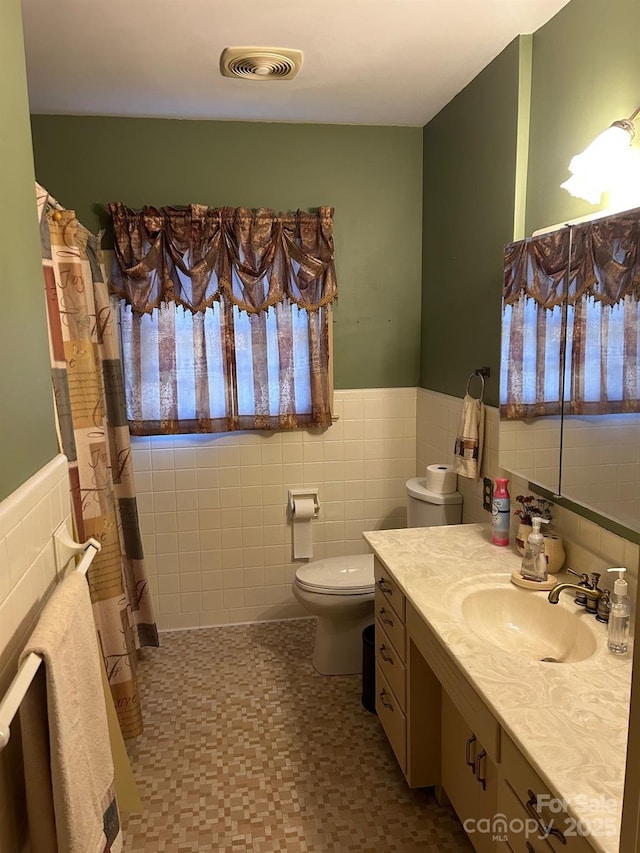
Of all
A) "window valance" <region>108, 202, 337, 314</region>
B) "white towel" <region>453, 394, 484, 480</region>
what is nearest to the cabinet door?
"white towel" <region>453, 394, 484, 480</region>

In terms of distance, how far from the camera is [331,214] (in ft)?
10.4

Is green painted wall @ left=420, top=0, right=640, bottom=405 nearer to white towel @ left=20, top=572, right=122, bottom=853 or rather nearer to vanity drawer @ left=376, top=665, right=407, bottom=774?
vanity drawer @ left=376, top=665, right=407, bottom=774

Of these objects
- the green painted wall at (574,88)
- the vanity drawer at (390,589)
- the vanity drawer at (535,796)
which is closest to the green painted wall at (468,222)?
the green painted wall at (574,88)

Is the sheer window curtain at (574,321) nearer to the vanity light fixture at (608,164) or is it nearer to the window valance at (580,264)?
the window valance at (580,264)

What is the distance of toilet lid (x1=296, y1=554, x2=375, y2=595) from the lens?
2758 millimetres

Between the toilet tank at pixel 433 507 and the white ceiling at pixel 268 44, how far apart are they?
177 centimetres

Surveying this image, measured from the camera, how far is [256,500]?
11.1ft

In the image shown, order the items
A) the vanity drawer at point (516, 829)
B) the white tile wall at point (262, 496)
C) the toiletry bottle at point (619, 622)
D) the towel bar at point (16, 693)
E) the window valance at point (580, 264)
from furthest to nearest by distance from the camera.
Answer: the white tile wall at point (262, 496)
the window valance at point (580, 264)
the toiletry bottle at point (619, 622)
the vanity drawer at point (516, 829)
the towel bar at point (16, 693)

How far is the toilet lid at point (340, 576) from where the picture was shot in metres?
2.76

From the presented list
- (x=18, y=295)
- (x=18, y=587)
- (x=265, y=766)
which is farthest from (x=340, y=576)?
(x=18, y=295)

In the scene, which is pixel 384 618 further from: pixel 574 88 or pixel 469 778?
pixel 574 88

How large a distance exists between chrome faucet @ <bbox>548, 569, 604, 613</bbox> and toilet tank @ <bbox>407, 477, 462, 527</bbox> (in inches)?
41.8

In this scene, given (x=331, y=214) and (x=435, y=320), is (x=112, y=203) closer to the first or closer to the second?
(x=331, y=214)

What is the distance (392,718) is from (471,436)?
3.64ft
